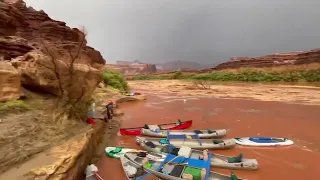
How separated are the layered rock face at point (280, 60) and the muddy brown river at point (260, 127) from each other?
120 feet

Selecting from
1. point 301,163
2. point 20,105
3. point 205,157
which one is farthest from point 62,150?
point 301,163

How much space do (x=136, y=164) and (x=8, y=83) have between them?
6346mm

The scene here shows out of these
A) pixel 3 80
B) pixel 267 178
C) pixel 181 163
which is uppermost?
pixel 3 80

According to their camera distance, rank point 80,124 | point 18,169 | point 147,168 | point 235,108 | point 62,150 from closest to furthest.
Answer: point 18,169 → point 62,150 → point 147,168 → point 80,124 → point 235,108

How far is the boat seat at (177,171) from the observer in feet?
26.5

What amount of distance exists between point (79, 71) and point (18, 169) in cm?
642

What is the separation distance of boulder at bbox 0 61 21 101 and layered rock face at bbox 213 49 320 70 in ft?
197

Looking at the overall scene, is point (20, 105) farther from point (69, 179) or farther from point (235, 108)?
point (235, 108)

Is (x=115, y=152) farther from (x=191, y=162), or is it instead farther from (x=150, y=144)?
(x=191, y=162)

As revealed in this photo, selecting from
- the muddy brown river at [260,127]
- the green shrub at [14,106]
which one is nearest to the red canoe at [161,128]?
the muddy brown river at [260,127]

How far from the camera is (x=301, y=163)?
10320 mm

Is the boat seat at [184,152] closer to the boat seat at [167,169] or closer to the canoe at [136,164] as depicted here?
the canoe at [136,164]

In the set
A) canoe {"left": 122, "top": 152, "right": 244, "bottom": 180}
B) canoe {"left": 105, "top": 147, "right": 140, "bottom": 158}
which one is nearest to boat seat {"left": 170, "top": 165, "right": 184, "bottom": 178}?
canoe {"left": 122, "top": 152, "right": 244, "bottom": 180}

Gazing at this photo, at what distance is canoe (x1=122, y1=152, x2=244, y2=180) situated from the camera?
316 inches
